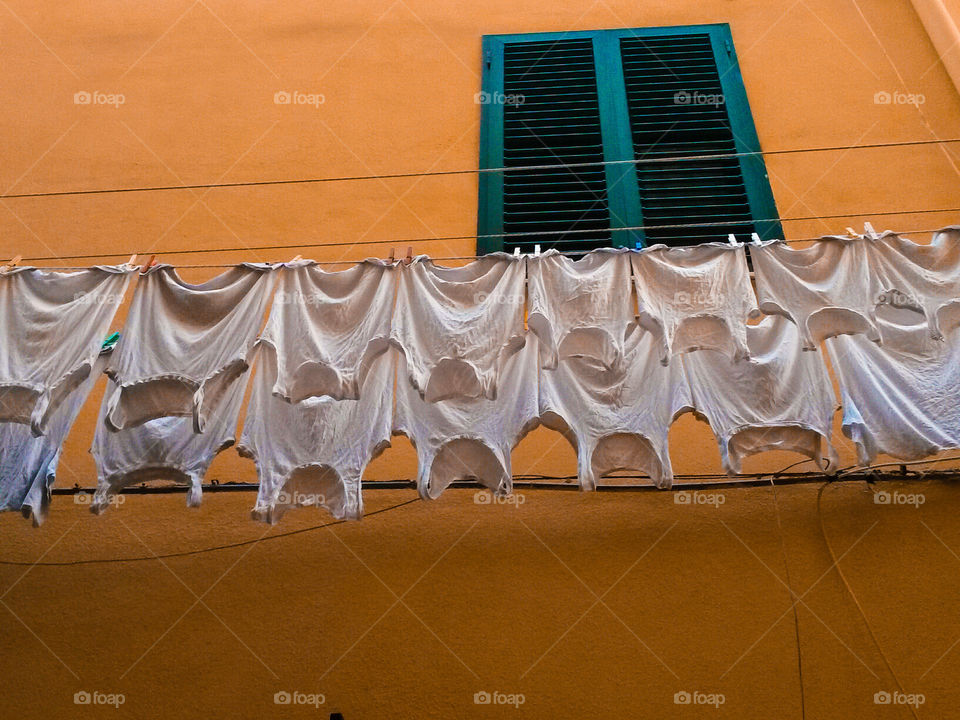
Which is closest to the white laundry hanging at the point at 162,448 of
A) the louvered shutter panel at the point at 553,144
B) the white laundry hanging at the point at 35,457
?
the white laundry hanging at the point at 35,457

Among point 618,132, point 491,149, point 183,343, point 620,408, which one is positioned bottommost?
point 620,408

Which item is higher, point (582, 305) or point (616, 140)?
point (616, 140)

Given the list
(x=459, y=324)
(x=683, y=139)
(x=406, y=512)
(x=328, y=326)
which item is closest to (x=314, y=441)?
(x=328, y=326)

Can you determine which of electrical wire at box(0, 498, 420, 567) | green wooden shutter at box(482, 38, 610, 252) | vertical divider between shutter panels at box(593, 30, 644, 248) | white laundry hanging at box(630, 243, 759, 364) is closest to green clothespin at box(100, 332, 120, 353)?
electrical wire at box(0, 498, 420, 567)

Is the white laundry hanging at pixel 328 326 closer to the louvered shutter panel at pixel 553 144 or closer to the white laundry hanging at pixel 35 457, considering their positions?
the white laundry hanging at pixel 35 457

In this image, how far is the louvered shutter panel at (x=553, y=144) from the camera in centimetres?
614

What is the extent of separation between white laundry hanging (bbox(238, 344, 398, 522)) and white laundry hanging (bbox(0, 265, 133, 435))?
77 centimetres

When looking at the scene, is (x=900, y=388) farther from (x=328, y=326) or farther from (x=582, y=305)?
(x=328, y=326)

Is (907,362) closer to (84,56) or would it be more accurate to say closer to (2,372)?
(2,372)

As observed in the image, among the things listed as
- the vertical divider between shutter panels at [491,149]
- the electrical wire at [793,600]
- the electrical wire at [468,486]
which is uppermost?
the vertical divider between shutter panels at [491,149]

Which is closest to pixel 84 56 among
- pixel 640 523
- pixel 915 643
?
pixel 640 523

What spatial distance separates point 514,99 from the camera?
23.0ft

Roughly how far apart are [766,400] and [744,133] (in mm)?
2756

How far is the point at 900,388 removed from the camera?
4516mm
